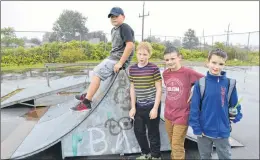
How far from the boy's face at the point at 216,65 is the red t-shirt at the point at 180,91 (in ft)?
0.89

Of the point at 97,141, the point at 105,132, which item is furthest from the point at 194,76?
the point at 97,141

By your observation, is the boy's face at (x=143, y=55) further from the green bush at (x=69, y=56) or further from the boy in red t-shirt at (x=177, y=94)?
the green bush at (x=69, y=56)

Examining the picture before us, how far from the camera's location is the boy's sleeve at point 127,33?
309 cm

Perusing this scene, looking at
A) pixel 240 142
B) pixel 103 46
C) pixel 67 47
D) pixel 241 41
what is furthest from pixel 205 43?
pixel 240 142

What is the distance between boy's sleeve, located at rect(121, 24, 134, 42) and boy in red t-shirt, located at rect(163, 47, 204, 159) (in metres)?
0.69

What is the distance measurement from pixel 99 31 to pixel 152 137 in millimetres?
20623

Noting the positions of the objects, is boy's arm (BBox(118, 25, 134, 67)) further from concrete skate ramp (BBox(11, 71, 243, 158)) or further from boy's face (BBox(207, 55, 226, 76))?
boy's face (BBox(207, 55, 226, 76))

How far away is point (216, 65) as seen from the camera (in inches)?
87.1

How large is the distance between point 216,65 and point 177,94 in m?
0.56

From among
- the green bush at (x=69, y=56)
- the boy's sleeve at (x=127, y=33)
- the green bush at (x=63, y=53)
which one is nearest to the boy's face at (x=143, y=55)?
the boy's sleeve at (x=127, y=33)

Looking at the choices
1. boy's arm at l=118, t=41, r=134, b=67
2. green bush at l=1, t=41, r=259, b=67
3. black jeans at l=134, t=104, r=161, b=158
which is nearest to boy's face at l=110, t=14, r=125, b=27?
boy's arm at l=118, t=41, r=134, b=67

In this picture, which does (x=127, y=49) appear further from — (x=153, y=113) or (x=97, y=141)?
(x=97, y=141)

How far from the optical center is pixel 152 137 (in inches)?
114

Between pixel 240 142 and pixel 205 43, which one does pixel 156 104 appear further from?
pixel 205 43
